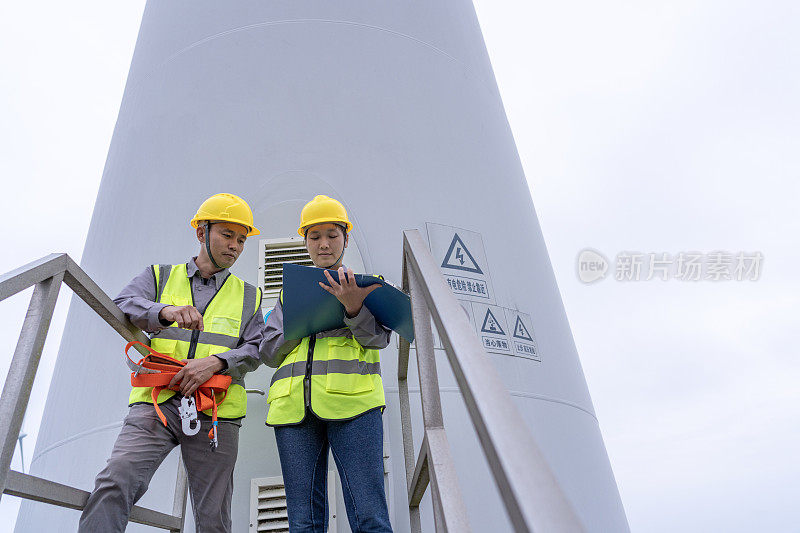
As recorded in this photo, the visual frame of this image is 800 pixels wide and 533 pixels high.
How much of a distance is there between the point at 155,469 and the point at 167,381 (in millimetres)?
272

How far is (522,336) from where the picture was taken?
313 cm

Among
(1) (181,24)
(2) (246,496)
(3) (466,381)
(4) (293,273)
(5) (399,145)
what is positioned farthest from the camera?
(1) (181,24)

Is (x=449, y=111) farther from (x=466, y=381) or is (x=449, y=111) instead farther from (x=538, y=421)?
(x=466, y=381)

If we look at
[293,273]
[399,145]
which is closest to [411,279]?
[293,273]

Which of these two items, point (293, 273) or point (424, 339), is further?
point (293, 273)

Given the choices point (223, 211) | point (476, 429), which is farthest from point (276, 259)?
point (476, 429)

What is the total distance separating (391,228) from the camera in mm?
3117

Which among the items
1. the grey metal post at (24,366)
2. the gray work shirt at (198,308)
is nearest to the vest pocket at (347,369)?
the gray work shirt at (198,308)

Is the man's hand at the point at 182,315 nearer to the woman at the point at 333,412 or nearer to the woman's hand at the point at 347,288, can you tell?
the woman at the point at 333,412

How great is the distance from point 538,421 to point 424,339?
1.45m

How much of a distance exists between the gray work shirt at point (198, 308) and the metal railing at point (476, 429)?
0.71 metres

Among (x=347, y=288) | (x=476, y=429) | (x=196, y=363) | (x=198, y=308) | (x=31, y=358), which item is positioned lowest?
(x=476, y=429)

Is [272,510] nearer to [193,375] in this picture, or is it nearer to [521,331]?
[193,375]

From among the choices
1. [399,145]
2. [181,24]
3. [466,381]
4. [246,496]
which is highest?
[181,24]
